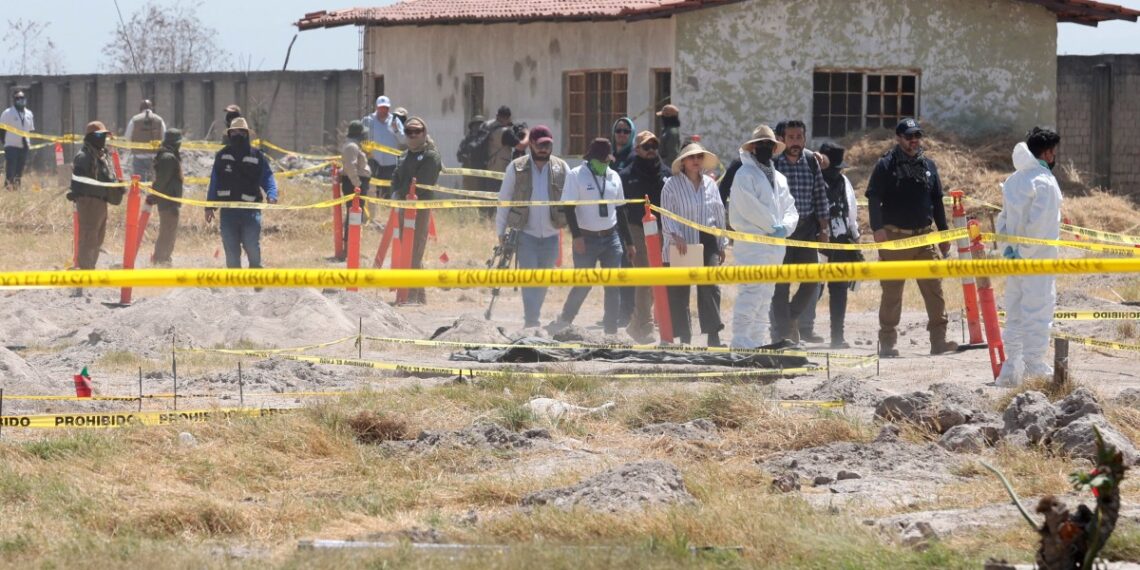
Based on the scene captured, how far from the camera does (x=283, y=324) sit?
13734mm

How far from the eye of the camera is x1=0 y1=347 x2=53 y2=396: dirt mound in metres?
9.89

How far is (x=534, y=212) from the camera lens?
14.0 meters

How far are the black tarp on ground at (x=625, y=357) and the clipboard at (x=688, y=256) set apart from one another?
0.94 m

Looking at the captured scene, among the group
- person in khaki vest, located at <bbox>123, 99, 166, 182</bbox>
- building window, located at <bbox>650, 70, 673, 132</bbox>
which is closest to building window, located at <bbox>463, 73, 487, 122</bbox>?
building window, located at <bbox>650, 70, 673, 132</bbox>

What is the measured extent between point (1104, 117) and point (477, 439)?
21870 millimetres

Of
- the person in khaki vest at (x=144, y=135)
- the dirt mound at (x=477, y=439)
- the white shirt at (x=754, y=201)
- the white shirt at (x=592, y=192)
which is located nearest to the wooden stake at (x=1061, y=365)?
the white shirt at (x=754, y=201)

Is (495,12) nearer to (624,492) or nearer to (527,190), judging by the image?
(527,190)

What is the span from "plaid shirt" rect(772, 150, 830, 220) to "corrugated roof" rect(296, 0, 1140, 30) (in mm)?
12145

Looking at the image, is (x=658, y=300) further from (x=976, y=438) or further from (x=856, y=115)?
(x=856, y=115)

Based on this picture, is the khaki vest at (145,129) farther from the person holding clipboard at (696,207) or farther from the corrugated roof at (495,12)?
the person holding clipboard at (696,207)

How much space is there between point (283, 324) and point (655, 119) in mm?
13367

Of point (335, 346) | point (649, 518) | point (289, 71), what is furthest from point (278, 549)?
point (289, 71)

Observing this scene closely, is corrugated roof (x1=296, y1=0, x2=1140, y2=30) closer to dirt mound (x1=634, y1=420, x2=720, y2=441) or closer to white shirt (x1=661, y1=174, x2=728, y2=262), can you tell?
white shirt (x1=661, y1=174, x2=728, y2=262)

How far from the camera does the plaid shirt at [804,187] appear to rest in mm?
12789
